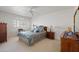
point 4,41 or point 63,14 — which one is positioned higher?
point 63,14

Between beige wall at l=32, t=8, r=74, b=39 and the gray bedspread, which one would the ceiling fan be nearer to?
beige wall at l=32, t=8, r=74, b=39

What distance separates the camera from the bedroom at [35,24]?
1552 millimetres

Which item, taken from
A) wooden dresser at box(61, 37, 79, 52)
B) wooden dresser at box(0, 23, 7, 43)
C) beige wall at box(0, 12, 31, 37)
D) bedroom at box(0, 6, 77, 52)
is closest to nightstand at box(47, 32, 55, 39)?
bedroom at box(0, 6, 77, 52)

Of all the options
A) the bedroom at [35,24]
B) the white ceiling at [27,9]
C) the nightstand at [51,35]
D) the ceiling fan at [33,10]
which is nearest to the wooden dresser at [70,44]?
the bedroom at [35,24]

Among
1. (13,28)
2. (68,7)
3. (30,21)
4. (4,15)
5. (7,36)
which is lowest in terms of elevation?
(7,36)

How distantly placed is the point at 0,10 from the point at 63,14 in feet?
4.10

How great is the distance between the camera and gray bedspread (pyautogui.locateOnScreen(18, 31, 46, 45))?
5.29ft

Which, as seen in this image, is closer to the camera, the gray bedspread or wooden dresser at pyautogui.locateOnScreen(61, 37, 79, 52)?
wooden dresser at pyautogui.locateOnScreen(61, 37, 79, 52)

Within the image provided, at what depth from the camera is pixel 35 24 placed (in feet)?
5.48

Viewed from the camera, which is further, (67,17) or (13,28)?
(13,28)
